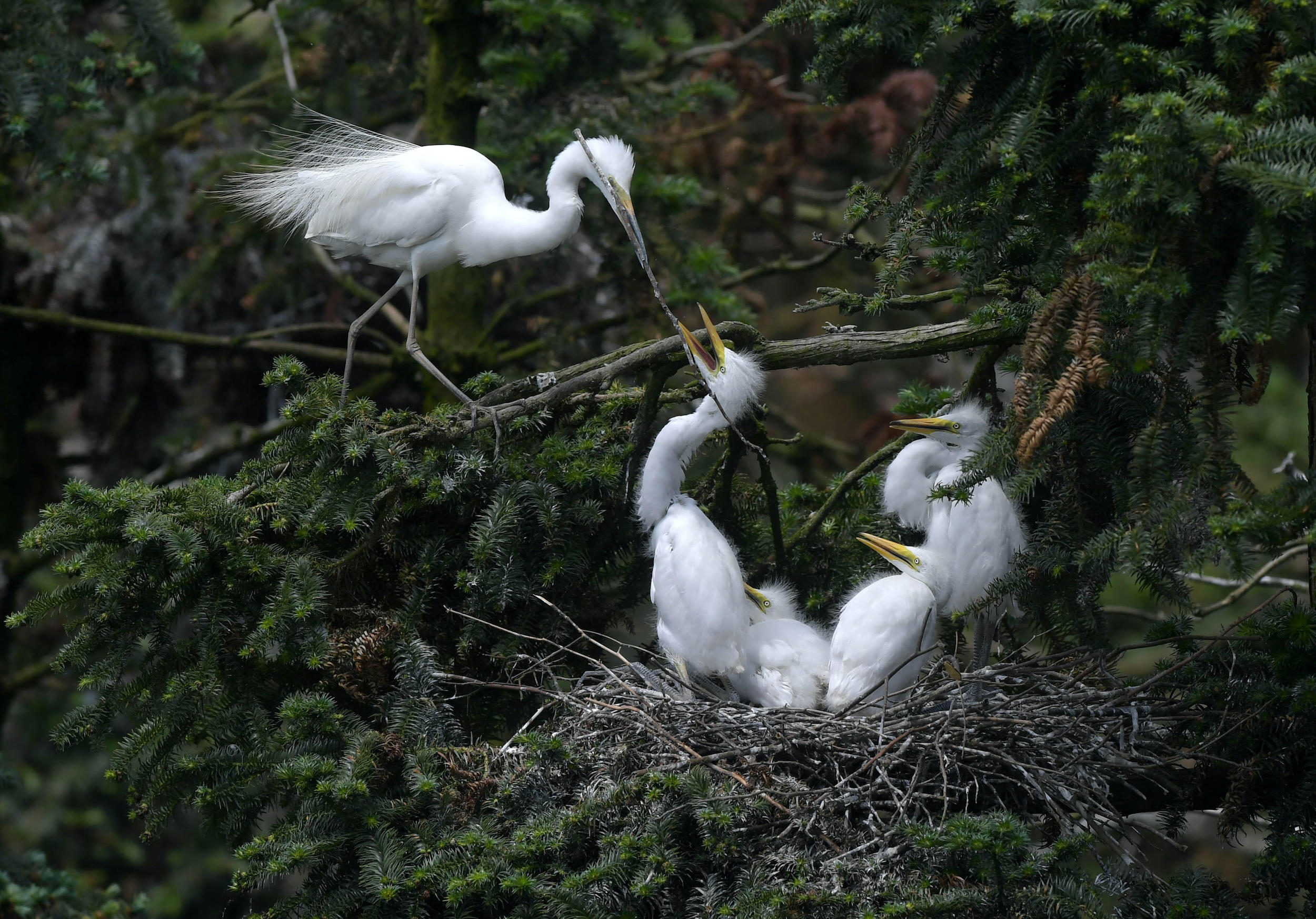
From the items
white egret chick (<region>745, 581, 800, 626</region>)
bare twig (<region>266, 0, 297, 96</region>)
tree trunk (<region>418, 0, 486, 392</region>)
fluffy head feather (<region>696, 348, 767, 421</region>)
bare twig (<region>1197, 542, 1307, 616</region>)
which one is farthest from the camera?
bare twig (<region>266, 0, 297, 96</region>)

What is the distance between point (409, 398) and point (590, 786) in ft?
11.0

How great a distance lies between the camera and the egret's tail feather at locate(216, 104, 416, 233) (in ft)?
11.9

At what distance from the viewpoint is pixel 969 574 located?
2.97m

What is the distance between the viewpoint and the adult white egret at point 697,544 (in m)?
2.91

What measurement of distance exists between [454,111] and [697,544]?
2.73 m

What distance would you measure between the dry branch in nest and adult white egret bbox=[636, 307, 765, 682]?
0.22 metres

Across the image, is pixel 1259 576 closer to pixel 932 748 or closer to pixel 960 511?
pixel 960 511

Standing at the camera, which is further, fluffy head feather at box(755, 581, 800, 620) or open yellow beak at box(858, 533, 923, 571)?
fluffy head feather at box(755, 581, 800, 620)

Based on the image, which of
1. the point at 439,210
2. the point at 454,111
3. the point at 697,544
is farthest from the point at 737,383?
the point at 454,111

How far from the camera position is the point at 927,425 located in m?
3.07

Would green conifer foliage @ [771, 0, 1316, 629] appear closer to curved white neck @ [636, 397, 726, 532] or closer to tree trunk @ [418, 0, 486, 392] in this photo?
curved white neck @ [636, 397, 726, 532]

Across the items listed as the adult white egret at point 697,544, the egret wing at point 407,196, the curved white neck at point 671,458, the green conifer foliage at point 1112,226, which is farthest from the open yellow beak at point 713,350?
the egret wing at point 407,196

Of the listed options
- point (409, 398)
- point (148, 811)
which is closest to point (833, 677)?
point (148, 811)

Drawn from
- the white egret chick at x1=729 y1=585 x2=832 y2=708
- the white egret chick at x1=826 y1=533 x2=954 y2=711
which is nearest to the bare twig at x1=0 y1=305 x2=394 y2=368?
the white egret chick at x1=729 y1=585 x2=832 y2=708
